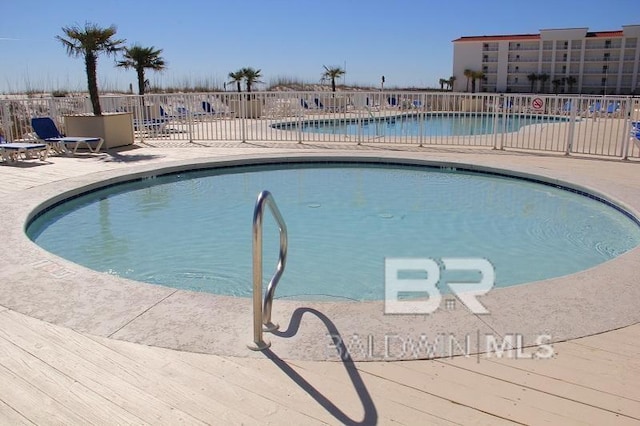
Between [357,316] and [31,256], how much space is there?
2685 millimetres

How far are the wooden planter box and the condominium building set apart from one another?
55326mm

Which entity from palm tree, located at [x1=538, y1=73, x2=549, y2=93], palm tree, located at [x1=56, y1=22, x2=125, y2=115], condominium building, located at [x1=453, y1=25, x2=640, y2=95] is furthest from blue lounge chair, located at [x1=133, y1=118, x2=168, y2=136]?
palm tree, located at [x1=538, y1=73, x2=549, y2=93]

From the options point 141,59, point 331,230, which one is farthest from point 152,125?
point 141,59

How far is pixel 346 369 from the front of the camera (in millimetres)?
2342

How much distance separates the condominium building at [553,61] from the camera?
54.2m

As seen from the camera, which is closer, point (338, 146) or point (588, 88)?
point (338, 146)

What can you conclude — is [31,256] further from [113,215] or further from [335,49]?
[335,49]

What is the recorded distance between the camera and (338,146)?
35.9ft

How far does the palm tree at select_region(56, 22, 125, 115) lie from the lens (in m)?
10.1

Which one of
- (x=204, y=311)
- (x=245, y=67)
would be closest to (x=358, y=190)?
(x=204, y=311)

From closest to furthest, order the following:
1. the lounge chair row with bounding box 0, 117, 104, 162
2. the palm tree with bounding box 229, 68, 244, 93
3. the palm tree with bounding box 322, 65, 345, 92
Answer: 1. the lounge chair row with bounding box 0, 117, 104, 162
2. the palm tree with bounding box 229, 68, 244, 93
3. the palm tree with bounding box 322, 65, 345, 92

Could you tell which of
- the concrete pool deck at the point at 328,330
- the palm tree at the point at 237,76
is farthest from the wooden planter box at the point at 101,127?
the palm tree at the point at 237,76

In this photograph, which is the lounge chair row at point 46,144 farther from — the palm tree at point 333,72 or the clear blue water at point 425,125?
the palm tree at point 333,72

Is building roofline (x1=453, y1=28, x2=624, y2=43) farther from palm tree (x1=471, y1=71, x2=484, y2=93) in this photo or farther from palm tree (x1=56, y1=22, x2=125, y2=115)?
palm tree (x1=56, y1=22, x2=125, y2=115)
